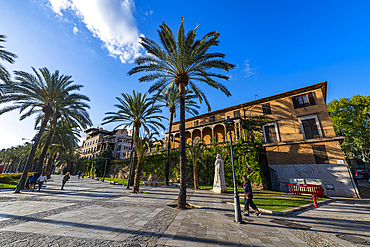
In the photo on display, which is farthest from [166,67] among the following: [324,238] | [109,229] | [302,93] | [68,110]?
[302,93]

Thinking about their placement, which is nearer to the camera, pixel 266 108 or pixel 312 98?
pixel 312 98

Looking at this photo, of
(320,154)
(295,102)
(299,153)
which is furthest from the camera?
(295,102)

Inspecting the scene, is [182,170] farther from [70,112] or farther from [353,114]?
[353,114]

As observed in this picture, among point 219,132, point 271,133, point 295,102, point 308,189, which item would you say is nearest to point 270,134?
point 271,133

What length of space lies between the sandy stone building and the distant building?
141 ft

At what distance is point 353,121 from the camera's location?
2488cm

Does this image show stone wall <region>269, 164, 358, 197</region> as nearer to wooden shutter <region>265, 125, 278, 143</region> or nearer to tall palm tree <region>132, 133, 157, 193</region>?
wooden shutter <region>265, 125, 278, 143</region>

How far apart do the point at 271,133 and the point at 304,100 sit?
596cm

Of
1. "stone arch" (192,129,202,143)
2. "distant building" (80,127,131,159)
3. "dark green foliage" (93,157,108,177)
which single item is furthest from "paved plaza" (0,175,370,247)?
"distant building" (80,127,131,159)

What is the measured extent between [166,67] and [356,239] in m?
12.3

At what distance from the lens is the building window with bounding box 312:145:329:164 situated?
1691 centimetres

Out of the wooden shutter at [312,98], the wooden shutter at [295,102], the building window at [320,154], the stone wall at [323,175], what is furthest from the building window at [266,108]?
the stone wall at [323,175]

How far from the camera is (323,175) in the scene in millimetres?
16609

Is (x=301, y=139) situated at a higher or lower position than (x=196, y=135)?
lower
